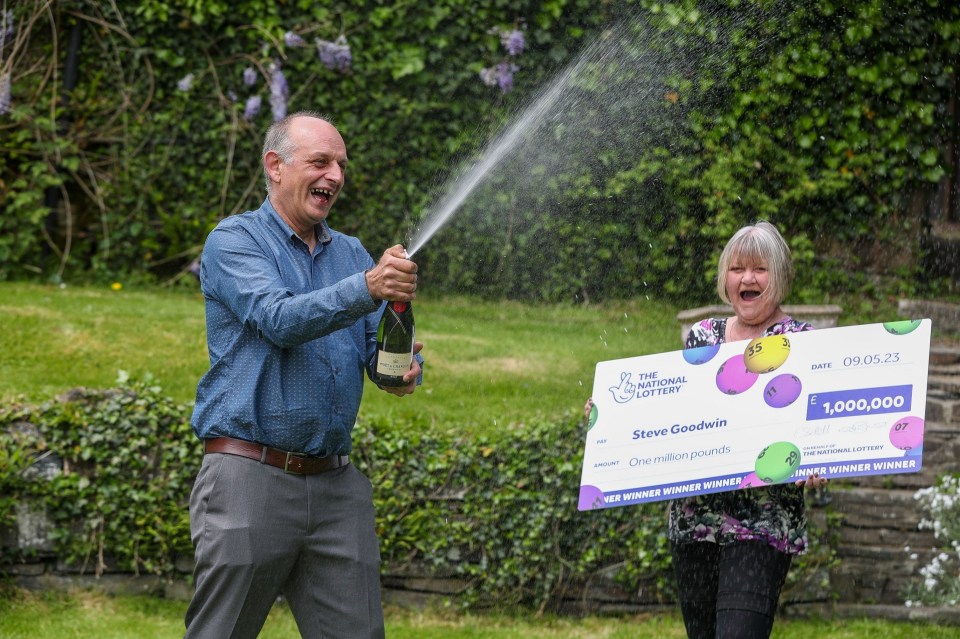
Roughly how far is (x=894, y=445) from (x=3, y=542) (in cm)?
338

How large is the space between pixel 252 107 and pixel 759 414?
543 cm

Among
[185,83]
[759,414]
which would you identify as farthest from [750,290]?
[185,83]

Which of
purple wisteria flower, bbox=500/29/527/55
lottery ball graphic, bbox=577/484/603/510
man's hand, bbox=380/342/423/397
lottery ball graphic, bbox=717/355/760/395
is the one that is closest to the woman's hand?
lottery ball graphic, bbox=717/355/760/395

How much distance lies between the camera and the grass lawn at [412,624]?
15.0ft

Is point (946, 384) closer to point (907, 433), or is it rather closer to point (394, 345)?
point (907, 433)

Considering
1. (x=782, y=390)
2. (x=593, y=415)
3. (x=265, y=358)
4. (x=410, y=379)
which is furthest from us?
(x=593, y=415)

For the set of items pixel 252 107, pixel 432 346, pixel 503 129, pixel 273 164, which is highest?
pixel 503 129

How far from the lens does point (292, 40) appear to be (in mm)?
7906

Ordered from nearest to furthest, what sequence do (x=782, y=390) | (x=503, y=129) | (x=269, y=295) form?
1. (x=269, y=295)
2. (x=782, y=390)
3. (x=503, y=129)

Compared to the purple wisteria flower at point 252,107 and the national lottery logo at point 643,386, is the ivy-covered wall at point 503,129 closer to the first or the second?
the purple wisteria flower at point 252,107

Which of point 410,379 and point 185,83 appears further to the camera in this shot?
point 185,83

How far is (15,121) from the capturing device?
7.82 meters

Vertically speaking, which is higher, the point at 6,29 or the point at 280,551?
the point at 6,29

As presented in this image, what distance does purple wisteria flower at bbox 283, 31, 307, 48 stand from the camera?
7.90m
